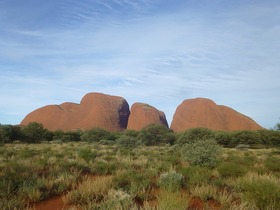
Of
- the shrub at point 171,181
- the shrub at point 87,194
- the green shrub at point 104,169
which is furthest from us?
the green shrub at point 104,169

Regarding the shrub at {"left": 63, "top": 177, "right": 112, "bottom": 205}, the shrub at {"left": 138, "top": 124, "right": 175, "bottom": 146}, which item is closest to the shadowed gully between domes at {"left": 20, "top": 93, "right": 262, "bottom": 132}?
the shrub at {"left": 138, "top": 124, "right": 175, "bottom": 146}

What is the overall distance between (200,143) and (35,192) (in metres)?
10.2

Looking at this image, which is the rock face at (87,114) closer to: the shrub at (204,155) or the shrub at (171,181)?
the shrub at (204,155)

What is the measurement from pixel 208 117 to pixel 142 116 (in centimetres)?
2409

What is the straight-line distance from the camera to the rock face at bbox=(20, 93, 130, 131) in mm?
107250

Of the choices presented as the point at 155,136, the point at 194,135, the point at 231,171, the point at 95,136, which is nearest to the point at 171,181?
the point at 231,171

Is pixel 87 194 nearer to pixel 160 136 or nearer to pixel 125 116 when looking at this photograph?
pixel 160 136

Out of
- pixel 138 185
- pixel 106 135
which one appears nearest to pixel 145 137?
pixel 106 135

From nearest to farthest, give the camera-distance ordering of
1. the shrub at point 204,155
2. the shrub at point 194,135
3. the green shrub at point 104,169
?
the green shrub at point 104,169 → the shrub at point 204,155 → the shrub at point 194,135

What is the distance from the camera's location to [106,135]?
59156mm

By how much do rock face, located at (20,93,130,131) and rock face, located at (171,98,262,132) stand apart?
68.6 feet

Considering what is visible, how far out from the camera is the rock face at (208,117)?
105750mm

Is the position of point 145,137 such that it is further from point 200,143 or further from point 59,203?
point 59,203

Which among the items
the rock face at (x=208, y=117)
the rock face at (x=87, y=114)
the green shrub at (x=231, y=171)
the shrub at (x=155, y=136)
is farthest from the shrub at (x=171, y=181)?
the rock face at (x=208, y=117)
